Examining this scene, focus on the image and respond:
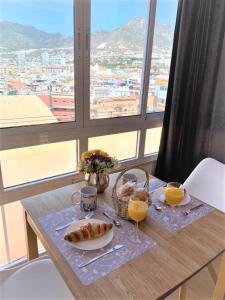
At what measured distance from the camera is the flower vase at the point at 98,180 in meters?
1.29

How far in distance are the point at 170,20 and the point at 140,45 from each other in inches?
15.1

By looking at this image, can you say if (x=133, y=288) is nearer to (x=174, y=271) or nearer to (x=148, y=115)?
(x=174, y=271)

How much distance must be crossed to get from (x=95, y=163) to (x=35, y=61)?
82 cm

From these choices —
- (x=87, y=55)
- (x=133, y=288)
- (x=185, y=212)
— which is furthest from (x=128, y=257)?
(x=87, y=55)

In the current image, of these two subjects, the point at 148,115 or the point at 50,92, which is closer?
the point at 50,92

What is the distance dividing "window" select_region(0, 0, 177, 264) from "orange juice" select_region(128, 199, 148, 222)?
915mm

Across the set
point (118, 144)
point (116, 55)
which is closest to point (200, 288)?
point (118, 144)

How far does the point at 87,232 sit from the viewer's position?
3.11 feet

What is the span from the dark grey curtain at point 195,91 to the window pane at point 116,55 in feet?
1.11

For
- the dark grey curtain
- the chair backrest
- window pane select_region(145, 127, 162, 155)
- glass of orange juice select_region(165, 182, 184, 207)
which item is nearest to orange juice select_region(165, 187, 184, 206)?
glass of orange juice select_region(165, 182, 184, 207)

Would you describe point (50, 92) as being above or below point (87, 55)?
below

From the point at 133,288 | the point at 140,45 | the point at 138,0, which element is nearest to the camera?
the point at 133,288

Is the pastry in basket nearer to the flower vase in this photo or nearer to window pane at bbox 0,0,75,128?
the flower vase

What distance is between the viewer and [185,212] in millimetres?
1171
